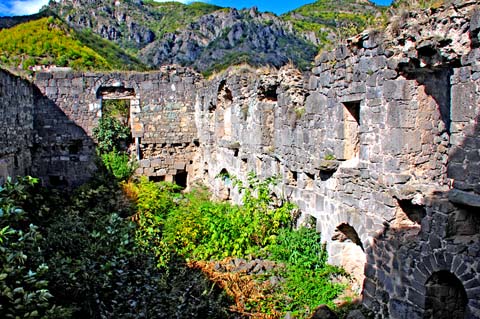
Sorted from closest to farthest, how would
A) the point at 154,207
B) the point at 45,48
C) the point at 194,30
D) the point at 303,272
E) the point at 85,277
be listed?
the point at 85,277 < the point at 303,272 < the point at 154,207 < the point at 45,48 < the point at 194,30

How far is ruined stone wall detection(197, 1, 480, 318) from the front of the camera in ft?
16.4

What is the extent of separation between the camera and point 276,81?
9.20 metres

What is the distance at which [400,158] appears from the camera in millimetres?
5914

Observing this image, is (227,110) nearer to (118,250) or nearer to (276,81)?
(276,81)

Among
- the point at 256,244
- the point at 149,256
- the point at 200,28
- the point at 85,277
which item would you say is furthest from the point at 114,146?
the point at 200,28

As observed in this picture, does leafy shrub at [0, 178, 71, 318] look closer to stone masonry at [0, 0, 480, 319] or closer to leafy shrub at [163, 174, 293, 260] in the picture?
stone masonry at [0, 0, 480, 319]

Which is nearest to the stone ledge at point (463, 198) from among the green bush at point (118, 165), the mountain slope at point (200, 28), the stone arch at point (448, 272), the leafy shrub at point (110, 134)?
the stone arch at point (448, 272)

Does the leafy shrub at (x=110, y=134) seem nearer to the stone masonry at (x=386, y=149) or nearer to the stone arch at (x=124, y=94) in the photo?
the stone arch at (x=124, y=94)

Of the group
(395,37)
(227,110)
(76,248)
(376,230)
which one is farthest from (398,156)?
(227,110)

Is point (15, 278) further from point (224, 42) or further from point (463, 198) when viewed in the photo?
point (224, 42)

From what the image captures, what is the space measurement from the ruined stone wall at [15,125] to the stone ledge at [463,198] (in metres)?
9.51

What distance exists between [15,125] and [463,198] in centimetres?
1086

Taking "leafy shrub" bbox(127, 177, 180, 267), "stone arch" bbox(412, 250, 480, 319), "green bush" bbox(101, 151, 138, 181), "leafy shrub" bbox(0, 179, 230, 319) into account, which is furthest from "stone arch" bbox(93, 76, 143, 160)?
"stone arch" bbox(412, 250, 480, 319)

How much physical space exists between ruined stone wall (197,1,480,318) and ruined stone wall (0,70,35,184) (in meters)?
6.82
